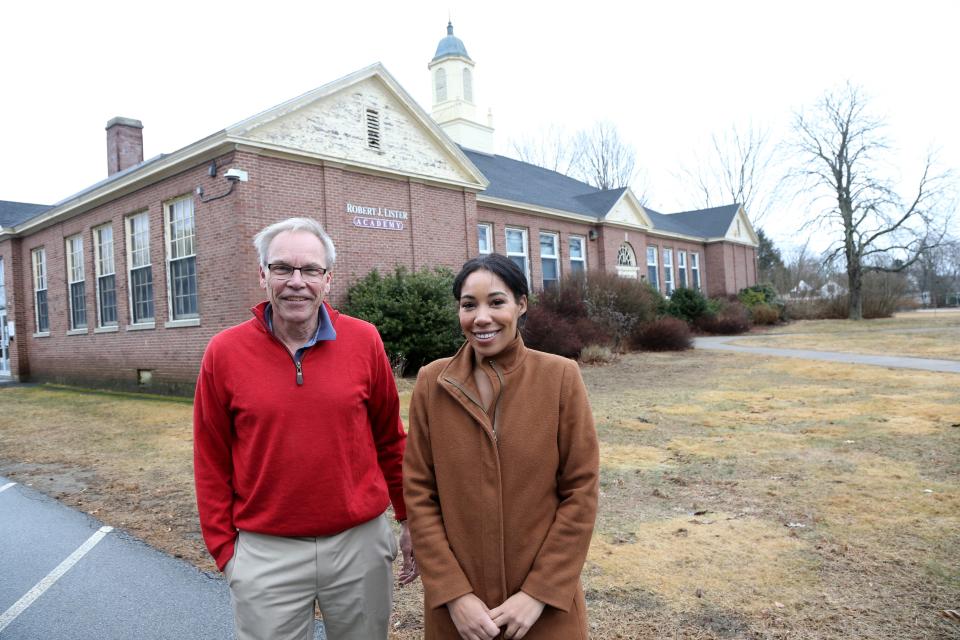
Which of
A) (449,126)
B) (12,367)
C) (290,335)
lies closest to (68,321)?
(12,367)

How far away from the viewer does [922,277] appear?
65.9 meters

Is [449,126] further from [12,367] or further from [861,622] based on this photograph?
[861,622]

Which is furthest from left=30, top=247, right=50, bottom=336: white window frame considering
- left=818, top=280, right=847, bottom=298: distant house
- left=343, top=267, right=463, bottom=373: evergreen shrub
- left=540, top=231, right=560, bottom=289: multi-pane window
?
Result: left=818, top=280, right=847, bottom=298: distant house

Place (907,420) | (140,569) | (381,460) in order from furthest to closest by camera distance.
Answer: (907,420), (140,569), (381,460)

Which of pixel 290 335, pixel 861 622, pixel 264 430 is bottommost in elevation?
pixel 861 622

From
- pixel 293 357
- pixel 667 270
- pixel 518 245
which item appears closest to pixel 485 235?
pixel 518 245

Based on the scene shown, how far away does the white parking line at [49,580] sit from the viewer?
3.73 meters

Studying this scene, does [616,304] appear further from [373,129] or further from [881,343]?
[373,129]

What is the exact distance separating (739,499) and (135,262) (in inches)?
592

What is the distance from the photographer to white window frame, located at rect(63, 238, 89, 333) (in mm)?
17875

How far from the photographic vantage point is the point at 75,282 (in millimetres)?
18188

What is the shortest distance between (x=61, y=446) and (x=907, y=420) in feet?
37.0

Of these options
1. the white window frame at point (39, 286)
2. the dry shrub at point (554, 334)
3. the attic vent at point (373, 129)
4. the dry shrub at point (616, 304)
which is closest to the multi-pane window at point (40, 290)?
the white window frame at point (39, 286)

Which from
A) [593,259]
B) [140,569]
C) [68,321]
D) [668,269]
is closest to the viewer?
[140,569]
